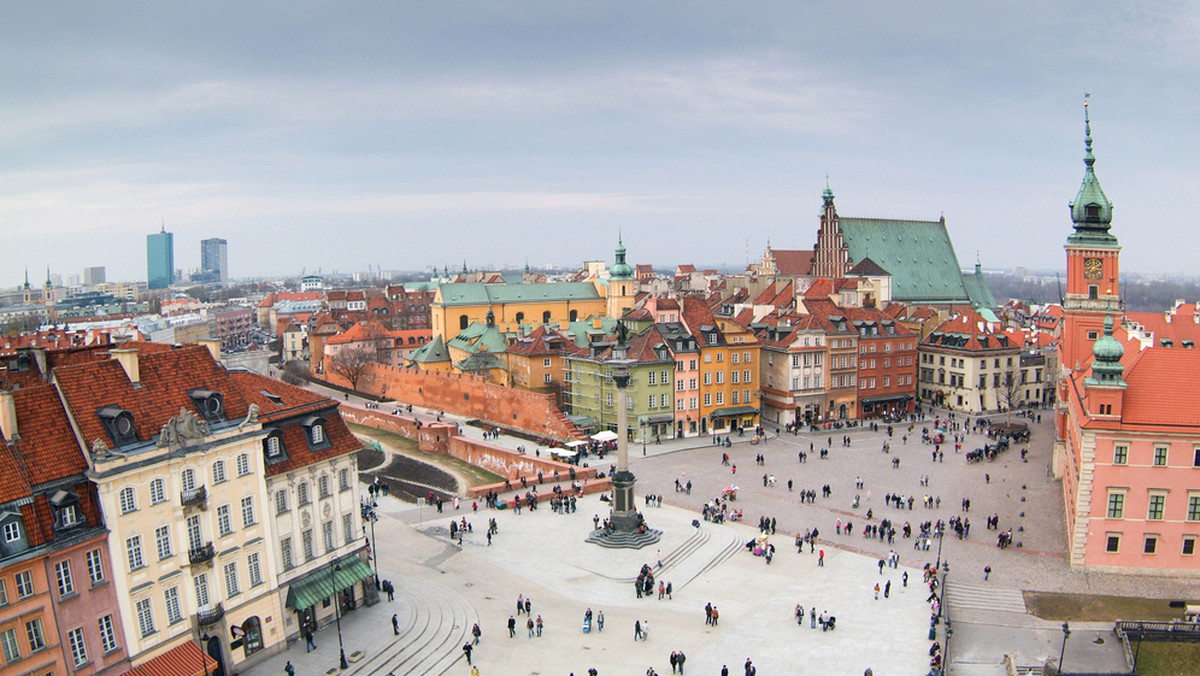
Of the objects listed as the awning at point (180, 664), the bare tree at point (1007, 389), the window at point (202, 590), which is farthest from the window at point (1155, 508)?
the bare tree at point (1007, 389)

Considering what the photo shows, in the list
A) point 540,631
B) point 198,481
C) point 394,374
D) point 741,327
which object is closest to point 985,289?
point 741,327

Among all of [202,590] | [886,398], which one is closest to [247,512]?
[202,590]

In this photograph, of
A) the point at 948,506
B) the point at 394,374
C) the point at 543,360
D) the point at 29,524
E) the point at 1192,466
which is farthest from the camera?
the point at 394,374

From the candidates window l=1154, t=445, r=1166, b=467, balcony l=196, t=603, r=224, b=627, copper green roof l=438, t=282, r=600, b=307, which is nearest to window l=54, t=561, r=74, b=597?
balcony l=196, t=603, r=224, b=627

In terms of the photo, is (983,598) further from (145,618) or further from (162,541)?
(145,618)

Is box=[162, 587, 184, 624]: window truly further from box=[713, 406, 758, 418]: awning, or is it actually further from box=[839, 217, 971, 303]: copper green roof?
box=[839, 217, 971, 303]: copper green roof

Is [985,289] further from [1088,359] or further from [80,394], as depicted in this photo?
[80,394]
